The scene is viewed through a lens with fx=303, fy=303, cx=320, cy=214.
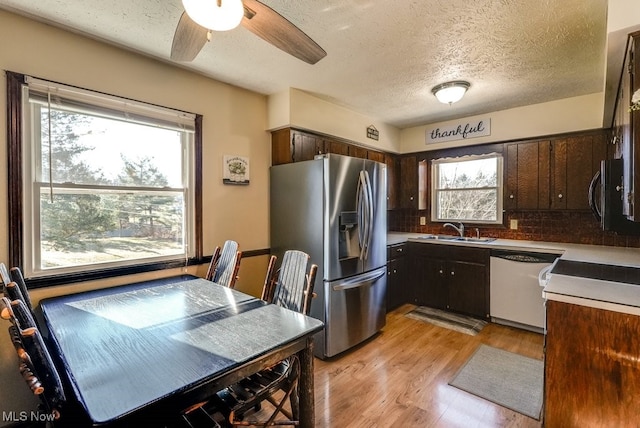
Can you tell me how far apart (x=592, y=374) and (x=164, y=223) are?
9.69ft

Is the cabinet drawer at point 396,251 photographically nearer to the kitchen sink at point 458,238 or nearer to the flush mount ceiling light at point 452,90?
the kitchen sink at point 458,238

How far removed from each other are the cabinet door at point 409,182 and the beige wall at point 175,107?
2260 mm

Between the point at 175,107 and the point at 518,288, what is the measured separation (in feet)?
12.3

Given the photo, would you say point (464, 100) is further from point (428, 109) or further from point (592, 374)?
point (592, 374)

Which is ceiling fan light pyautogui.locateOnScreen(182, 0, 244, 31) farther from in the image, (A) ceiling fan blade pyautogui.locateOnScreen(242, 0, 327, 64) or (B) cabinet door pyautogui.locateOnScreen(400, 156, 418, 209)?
(B) cabinet door pyautogui.locateOnScreen(400, 156, 418, 209)

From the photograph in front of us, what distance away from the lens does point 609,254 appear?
8.78 feet

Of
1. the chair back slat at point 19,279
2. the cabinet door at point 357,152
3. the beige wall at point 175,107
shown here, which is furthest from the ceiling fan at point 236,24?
the cabinet door at point 357,152

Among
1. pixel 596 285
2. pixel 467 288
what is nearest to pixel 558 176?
pixel 467 288

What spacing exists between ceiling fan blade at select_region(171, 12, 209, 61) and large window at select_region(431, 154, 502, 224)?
3.53m

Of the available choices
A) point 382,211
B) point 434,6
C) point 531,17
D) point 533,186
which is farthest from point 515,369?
point 434,6

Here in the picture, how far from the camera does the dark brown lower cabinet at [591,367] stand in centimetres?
146

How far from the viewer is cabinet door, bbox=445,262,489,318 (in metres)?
3.42

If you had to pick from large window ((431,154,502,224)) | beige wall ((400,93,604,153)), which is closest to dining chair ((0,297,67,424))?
large window ((431,154,502,224))

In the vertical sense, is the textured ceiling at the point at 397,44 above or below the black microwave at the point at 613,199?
above
